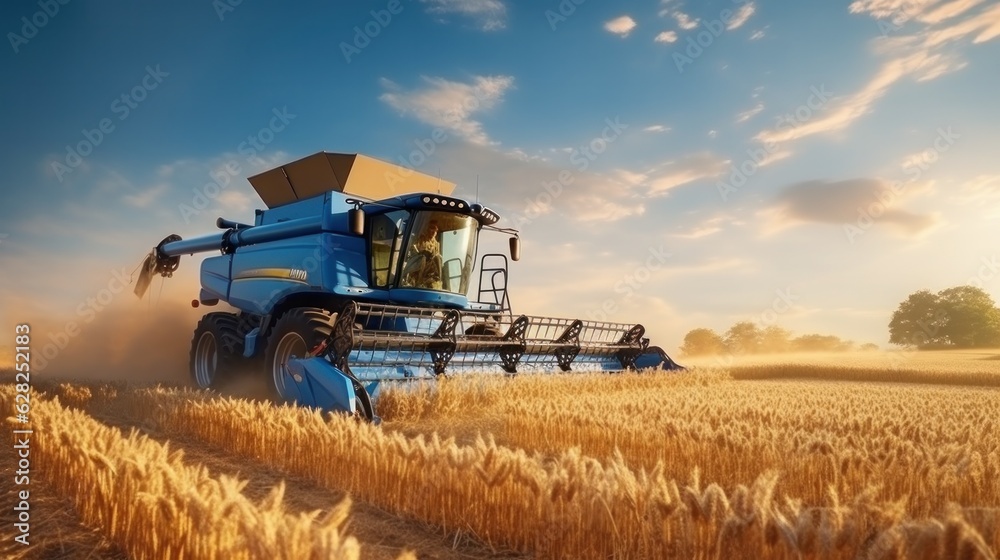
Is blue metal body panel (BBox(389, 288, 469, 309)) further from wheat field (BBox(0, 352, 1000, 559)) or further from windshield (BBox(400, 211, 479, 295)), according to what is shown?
wheat field (BBox(0, 352, 1000, 559))

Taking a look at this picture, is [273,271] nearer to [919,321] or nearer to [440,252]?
[440,252]

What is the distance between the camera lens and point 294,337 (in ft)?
26.0

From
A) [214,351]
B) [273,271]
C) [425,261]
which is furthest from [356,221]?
[214,351]

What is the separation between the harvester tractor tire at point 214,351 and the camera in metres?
9.76

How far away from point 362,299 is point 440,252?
1.37 metres

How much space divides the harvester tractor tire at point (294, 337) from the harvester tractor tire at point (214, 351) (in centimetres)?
202

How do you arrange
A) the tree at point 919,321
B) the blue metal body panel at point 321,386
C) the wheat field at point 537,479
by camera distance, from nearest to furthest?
the wheat field at point 537,479
the blue metal body panel at point 321,386
the tree at point 919,321

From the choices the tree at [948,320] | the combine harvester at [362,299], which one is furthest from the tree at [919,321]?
the combine harvester at [362,299]

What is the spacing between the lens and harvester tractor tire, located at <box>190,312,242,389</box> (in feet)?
32.0

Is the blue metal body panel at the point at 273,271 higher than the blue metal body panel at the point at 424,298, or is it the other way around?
the blue metal body panel at the point at 273,271

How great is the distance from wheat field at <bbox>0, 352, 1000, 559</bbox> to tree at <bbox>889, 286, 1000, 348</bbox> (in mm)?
47911

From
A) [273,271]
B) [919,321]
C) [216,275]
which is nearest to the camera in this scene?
[273,271]

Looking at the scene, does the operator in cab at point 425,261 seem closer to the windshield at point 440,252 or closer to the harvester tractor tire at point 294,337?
the windshield at point 440,252

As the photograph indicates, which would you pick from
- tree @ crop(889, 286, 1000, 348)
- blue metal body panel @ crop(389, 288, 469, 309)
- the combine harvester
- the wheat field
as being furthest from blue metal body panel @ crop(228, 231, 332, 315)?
tree @ crop(889, 286, 1000, 348)
